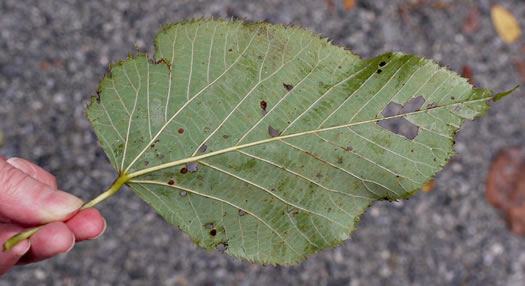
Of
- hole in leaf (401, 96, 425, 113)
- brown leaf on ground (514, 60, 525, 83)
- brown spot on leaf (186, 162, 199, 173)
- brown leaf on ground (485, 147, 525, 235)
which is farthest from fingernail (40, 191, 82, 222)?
brown leaf on ground (514, 60, 525, 83)

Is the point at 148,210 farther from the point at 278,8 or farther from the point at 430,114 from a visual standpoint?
the point at 430,114

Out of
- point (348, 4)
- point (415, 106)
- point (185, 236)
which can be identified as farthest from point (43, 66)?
point (415, 106)

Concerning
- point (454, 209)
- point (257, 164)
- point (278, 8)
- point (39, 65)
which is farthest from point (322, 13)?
point (257, 164)

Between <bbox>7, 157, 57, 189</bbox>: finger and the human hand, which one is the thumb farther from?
<bbox>7, 157, 57, 189</bbox>: finger

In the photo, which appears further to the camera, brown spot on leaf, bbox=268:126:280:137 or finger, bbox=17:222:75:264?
finger, bbox=17:222:75:264

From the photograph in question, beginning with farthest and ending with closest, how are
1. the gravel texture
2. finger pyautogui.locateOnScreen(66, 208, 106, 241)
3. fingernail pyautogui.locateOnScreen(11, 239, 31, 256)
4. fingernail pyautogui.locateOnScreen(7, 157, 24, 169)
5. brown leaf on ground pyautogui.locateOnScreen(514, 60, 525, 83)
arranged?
brown leaf on ground pyautogui.locateOnScreen(514, 60, 525, 83) < the gravel texture < fingernail pyautogui.locateOnScreen(7, 157, 24, 169) < finger pyautogui.locateOnScreen(66, 208, 106, 241) < fingernail pyautogui.locateOnScreen(11, 239, 31, 256)

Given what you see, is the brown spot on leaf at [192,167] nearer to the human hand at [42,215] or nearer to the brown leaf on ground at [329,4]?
the human hand at [42,215]
